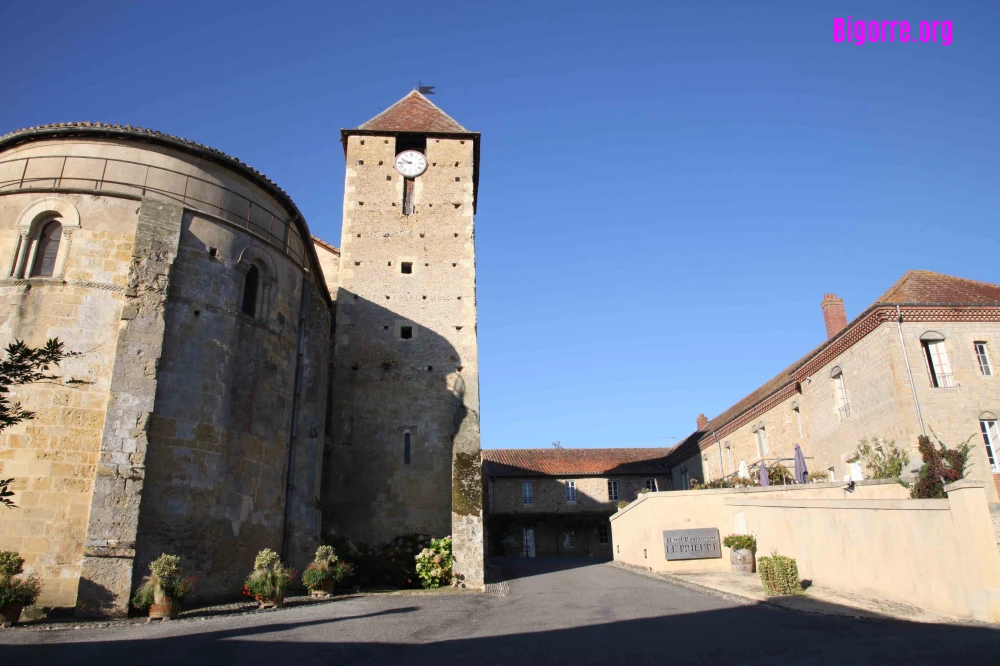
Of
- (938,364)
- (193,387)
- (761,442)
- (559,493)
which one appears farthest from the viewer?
(559,493)

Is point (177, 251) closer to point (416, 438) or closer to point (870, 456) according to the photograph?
point (416, 438)

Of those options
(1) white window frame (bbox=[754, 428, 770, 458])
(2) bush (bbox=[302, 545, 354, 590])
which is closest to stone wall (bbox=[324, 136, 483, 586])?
(2) bush (bbox=[302, 545, 354, 590])

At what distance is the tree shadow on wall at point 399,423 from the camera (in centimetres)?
1912

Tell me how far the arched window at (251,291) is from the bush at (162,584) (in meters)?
6.07

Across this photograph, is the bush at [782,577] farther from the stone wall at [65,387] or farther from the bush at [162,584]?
the stone wall at [65,387]

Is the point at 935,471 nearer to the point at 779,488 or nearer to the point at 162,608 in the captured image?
the point at 779,488

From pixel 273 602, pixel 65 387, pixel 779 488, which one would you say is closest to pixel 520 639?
pixel 273 602

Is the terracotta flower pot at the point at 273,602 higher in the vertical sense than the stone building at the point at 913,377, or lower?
lower

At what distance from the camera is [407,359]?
68.6ft

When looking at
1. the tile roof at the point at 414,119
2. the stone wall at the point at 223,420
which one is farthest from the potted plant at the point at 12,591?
the tile roof at the point at 414,119

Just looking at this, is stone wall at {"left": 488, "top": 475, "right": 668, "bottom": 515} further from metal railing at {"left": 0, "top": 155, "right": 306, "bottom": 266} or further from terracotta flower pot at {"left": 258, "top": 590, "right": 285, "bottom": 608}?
metal railing at {"left": 0, "top": 155, "right": 306, "bottom": 266}

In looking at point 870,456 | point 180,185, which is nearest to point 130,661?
point 180,185

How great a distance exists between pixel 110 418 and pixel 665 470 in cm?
3286

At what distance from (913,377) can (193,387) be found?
59.0 ft
